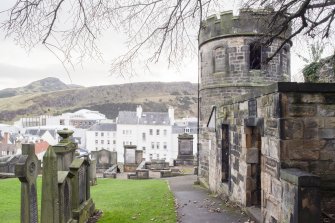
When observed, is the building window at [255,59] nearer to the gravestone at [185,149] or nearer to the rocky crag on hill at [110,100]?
the gravestone at [185,149]

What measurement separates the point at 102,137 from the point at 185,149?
43.5 metres

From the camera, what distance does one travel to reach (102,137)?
72.6m

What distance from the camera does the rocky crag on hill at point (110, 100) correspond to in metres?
140

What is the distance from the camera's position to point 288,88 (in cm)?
636

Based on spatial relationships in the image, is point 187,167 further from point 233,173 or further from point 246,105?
point 246,105

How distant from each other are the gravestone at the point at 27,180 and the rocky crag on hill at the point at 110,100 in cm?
12478

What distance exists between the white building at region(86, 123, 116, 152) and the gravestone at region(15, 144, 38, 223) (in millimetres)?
66328

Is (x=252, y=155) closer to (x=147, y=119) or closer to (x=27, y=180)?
(x=27, y=180)

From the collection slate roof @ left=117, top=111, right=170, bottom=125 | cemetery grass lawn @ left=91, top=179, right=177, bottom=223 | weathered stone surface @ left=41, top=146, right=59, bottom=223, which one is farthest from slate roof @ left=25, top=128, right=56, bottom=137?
weathered stone surface @ left=41, top=146, right=59, bottom=223

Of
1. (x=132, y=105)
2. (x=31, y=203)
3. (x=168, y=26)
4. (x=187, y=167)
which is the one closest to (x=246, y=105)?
(x=168, y=26)

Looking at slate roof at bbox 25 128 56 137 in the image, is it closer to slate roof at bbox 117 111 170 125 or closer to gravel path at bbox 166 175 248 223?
slate roof at bbox 117 111 170 125

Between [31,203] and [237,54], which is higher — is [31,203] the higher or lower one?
the lower one

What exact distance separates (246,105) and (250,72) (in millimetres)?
10664

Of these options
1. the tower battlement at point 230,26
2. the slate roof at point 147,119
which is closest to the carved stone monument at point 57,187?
the tower battlement at point 230,26
